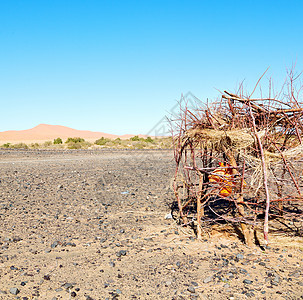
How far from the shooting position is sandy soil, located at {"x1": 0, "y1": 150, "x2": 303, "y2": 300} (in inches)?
170

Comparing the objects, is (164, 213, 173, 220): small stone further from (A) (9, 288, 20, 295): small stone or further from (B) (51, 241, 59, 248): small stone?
(A) (9, 288, 20, 295): small stone

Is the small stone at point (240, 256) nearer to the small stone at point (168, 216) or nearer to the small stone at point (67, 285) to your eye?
the small stone at point (168, 216)

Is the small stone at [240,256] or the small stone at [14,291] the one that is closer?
the small stone at [14,291]

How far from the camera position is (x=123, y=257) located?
540cm

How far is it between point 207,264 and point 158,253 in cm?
92

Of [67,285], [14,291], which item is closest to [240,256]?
[67,285]

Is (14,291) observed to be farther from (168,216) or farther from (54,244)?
(168,216)

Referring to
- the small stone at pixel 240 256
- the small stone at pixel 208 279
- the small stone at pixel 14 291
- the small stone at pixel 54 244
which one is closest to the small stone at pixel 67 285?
the small stone at pixel 14 291

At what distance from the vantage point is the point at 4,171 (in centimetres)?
1378

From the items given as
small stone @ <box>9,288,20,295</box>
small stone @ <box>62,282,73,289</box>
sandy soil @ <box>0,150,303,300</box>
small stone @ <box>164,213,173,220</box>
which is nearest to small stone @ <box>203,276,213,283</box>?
sandy soil @ <box>0,150,303,300</box>

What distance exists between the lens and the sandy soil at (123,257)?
432 cm

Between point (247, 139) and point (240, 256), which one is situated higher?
point (247, 139)

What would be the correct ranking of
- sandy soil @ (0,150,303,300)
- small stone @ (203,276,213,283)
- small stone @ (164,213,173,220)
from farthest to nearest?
1. small stone @ (164,213,173,220)
2. small stone @ (203,276,213,283)
3. sandy soil @ (0,150,303,300)

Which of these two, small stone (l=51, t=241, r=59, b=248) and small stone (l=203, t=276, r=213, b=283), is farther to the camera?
small stone (l=51, t=241, r=59, b=248)
